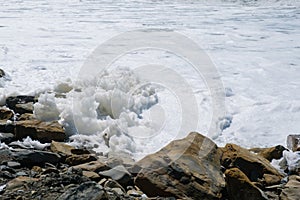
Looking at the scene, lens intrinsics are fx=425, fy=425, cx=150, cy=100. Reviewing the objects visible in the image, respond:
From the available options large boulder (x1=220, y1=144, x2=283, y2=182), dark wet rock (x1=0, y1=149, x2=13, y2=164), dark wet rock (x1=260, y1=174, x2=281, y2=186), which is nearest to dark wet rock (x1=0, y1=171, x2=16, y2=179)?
dark wet rock (x1=0, y1=149, x2=13, y2=164)

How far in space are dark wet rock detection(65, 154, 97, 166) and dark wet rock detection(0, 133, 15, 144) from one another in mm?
955

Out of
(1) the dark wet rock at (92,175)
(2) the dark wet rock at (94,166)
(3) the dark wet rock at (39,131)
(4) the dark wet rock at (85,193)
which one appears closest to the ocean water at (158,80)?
(3) the dark wet rock at (39,131)

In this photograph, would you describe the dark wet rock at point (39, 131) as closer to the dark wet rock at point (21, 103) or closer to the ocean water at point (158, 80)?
the ocean water at point (158, 80)

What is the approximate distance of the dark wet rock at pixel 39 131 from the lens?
16.8 ft

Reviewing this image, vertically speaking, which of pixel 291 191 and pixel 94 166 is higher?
pixel 94 166

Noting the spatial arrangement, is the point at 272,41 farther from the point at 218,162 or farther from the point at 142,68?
the point at 218,162

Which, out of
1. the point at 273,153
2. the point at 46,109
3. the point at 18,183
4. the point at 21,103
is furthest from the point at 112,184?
the point at 21,103

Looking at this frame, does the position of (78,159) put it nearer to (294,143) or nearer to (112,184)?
(112,184)

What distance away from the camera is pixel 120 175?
4.07 metres

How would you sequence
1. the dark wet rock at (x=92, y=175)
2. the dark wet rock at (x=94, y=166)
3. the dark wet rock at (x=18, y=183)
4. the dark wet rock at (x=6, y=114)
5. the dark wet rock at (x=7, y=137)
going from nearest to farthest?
the dark wet rock at (x=18, y=183), the dark wet rock at (x=92, y=175), the dark wet rock at (x=94, y=166), the dark wet rock at (x=7, y=137), the dark wet rock at (x=6, y=114)

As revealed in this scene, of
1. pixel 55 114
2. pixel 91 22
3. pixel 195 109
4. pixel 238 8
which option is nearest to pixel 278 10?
pixel 238 8

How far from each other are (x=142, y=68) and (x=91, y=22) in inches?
325

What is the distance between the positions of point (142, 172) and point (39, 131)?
5.66ft

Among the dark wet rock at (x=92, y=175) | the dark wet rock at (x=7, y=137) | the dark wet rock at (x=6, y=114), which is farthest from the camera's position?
the dark wet rock at (x=6, y=114)
